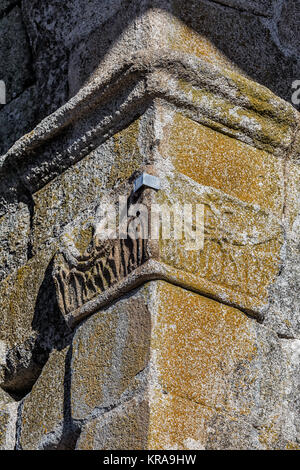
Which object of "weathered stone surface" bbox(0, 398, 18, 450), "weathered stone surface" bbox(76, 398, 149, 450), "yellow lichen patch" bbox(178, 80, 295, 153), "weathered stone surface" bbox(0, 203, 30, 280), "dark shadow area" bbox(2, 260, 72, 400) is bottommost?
"weathered stone surface" bbox(76, 398, 149, 450)

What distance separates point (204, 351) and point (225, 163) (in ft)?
1.98

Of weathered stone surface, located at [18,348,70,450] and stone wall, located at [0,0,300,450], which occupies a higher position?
stone wall, located at [0,0,300,450]

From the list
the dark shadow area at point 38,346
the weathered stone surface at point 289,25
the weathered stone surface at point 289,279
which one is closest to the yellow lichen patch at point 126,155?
the dark shadow area at point 38,346

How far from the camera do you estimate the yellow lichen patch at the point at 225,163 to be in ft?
9.29

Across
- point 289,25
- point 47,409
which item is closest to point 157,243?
point 47,409

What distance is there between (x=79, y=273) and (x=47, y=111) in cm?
84

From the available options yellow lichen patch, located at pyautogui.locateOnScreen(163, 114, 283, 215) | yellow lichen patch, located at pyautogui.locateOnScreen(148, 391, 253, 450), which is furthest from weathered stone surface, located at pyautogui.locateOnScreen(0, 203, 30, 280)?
yellow lichen patch, located at pyautogui.locateOnScreen(148, 391, 253, 450)

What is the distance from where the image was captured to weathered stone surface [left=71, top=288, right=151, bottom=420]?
8.35 feet

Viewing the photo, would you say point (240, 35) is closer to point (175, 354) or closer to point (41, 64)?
point (41, 64)

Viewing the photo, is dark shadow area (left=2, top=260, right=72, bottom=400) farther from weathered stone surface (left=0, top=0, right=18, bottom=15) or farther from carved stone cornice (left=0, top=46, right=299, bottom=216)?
weathered stone surface (left=0, top=0, right=18, bottom=15)

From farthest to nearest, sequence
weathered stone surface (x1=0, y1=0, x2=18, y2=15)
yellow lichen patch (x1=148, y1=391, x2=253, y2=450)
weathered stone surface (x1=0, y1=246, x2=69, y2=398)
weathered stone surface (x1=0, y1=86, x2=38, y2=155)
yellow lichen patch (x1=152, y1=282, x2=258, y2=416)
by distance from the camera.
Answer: weathered stone surface (x1=0, y1=0, x2=18, y2=15)
weathered stone surface (x1=0, y1=86, x2=38, y2=155)
weathered stone surface (x1=0, y1=246, x2=69, y2=398)
yellow lichen patch (x1=152, y1=282, x2=258, y2=416)
yellow lichen patch (x1=148, y1=391, x2=253, y2=450)

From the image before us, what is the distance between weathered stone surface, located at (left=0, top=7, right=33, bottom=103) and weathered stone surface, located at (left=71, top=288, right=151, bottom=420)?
1.26 metres

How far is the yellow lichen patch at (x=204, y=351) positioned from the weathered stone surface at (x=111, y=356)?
56mm

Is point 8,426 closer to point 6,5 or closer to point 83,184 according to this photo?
point 83,184
